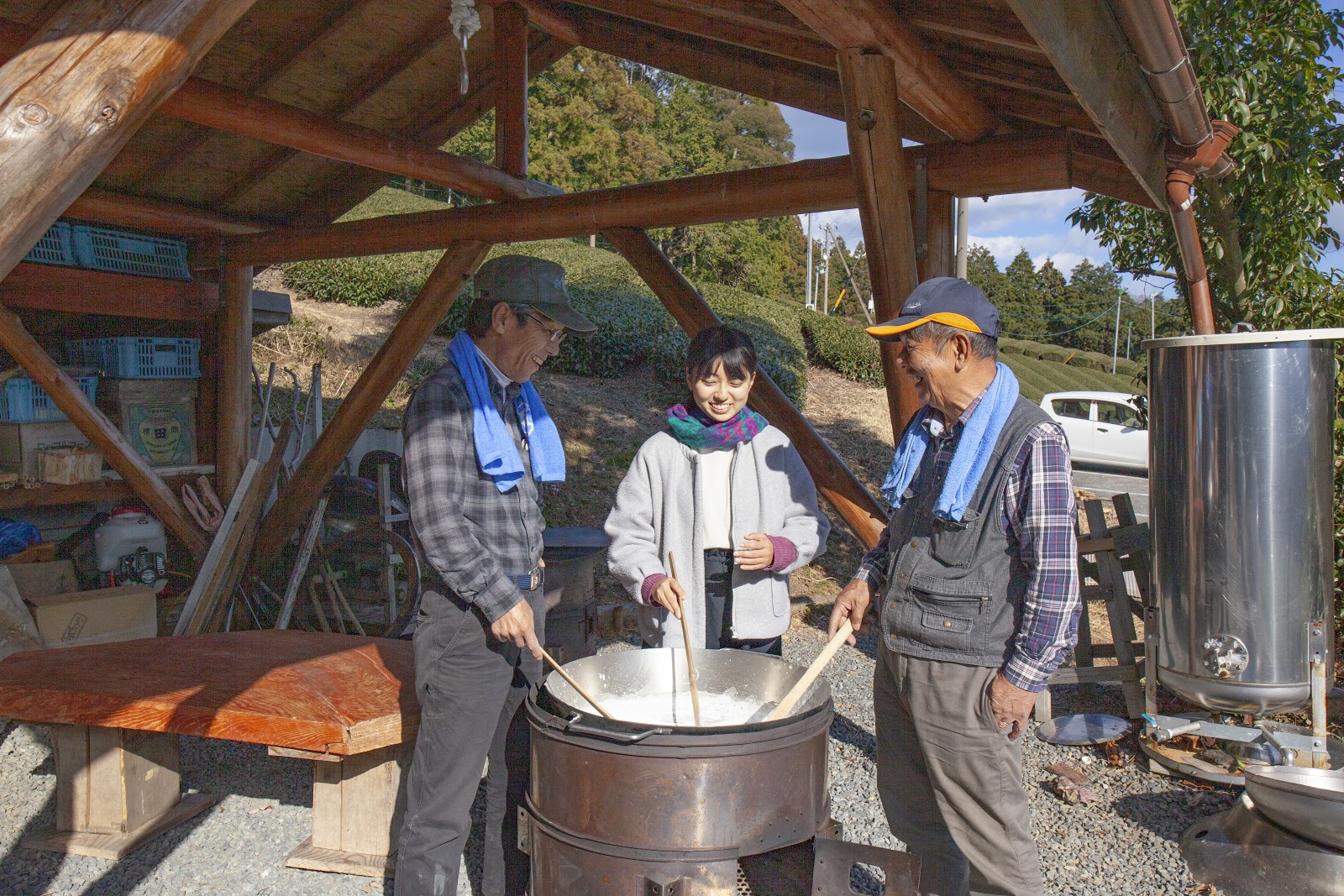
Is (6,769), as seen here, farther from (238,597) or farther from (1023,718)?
(1023,718)

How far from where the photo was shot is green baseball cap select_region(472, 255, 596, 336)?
107 inches

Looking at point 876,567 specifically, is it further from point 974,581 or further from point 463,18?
point 463,18

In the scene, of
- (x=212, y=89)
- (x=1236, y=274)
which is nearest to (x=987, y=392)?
(x=212, y=89)

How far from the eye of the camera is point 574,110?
22.4 meters

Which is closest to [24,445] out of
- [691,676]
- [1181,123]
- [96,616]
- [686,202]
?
[96,616]

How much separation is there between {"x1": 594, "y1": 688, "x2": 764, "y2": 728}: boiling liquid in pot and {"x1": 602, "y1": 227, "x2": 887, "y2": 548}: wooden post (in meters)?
1.57

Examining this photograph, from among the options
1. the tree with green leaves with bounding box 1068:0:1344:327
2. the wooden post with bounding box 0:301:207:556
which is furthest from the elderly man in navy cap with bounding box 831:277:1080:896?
the wooden post with bounding box 0:301:207:556

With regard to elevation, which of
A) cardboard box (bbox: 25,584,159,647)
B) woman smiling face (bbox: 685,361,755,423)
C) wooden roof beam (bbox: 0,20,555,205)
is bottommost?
cardboard box (bbox: 25,584,159,647)

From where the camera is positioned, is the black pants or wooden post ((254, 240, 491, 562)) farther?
wooden post ((254, 240, 491, 562))

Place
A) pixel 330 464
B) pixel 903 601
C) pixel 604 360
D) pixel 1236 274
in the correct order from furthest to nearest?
1. pixel 604 360
2. pixel 330 464
3. pixel 1236 274
4. pixel 903 601

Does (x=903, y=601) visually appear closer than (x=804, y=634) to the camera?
Yes

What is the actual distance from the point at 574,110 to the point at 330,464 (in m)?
18.3

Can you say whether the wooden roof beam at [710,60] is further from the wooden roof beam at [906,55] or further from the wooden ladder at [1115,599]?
the wooden ladder at [1115,599]

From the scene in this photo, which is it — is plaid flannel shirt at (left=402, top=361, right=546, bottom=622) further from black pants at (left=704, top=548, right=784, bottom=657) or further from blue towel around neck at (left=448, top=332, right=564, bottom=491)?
black pants at (left=704, top=548, right=784, bottom=657)
